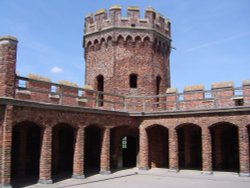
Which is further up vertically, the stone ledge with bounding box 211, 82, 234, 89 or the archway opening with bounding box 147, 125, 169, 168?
the stone ledge with bounding box 211, 82, 234, 89

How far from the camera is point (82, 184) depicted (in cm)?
1352

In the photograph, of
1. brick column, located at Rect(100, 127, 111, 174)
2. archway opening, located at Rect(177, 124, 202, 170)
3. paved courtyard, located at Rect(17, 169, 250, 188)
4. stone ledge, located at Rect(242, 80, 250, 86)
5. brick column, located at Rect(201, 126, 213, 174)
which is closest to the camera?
paved courtyard, located at Rect(17, 169, 250, 188)

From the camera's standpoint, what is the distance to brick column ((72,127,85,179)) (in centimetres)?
1502

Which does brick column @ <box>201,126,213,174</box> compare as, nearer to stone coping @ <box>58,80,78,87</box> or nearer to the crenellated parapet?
stone coping @ <box>58,80,78,87</box>

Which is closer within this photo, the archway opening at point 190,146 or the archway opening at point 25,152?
the archway opening at point 25,152

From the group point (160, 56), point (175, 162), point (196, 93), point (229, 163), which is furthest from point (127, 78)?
point (229, 163)

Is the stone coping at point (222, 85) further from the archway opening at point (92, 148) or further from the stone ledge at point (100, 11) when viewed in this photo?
the stone ledge at point (100, 11)

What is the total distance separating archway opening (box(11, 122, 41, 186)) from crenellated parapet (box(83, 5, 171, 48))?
824 centimetres

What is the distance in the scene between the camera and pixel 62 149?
61.4ft

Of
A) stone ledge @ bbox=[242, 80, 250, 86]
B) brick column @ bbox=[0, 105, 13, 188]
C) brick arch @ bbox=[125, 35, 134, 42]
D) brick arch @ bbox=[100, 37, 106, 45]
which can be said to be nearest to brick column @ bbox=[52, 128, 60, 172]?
brick column @ bbox=[0, 105, 13, 188]

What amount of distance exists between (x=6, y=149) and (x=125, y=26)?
41.3ft

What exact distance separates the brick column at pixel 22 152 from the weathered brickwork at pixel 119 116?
49 mm

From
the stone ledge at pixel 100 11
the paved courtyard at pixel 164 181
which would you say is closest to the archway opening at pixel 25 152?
the paved courtyard at pixel 164 181

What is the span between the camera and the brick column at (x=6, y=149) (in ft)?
37.6
